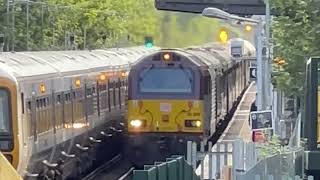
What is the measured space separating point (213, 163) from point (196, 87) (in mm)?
3379

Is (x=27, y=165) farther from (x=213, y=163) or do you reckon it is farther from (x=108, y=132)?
(x=108, y=132)

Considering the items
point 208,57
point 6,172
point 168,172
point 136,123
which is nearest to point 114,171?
point 136,123

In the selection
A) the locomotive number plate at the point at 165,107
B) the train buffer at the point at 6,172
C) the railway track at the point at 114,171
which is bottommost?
the railway track at the point at 114,171

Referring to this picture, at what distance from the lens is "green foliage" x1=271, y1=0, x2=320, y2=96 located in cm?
1920

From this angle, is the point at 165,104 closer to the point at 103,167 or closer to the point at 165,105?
the point at 165,105

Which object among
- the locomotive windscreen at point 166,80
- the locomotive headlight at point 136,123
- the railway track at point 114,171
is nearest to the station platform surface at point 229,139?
the locomotive windscreen at point 166,80

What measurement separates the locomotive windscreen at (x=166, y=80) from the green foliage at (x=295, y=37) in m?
3.60

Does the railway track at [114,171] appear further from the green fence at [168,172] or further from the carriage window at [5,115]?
the green fence at [168,172]

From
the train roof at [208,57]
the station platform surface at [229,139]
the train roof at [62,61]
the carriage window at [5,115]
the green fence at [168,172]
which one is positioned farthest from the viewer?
the train roof at [208,57]

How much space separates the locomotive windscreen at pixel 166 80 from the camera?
80.0ft

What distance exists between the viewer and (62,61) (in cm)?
2277

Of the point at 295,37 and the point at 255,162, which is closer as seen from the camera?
the point at 255,162

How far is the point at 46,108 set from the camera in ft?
62.2

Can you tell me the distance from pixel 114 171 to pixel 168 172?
18.6 m
